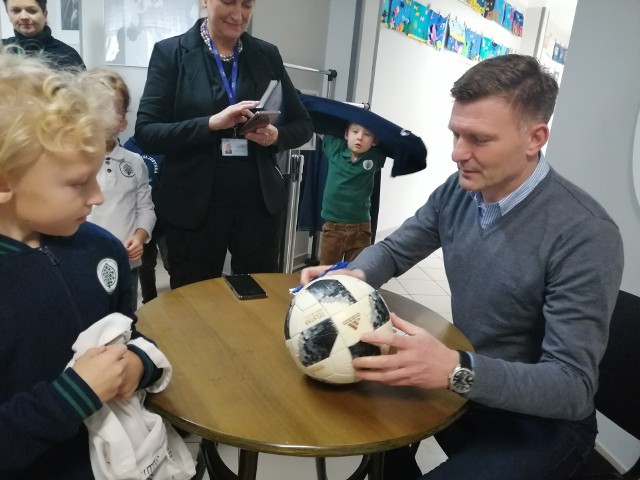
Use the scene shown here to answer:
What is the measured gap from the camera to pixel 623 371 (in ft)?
4.16

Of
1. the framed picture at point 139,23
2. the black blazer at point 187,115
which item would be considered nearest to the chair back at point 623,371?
the black blazer at point 187,115

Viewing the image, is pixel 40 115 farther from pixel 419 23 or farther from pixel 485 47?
pixel 485 47

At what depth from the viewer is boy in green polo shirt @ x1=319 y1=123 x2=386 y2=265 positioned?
3014mm

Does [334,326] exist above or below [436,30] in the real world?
below

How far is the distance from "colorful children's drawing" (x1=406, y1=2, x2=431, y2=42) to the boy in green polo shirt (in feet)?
7.21

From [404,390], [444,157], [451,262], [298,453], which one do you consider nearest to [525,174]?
[451,262]

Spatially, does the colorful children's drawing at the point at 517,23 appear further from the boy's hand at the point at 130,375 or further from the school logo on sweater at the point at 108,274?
the boy's hand at the point at 130,375

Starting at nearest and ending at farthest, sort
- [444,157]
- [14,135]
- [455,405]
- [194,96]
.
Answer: [14,135]
[455,405]
[194,96]
[444,157]

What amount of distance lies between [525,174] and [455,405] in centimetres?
61

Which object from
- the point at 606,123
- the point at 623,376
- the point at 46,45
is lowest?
the point at 623,376

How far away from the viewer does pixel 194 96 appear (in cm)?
174

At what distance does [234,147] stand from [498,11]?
612cm

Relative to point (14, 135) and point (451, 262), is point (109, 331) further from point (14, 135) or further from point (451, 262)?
point (451, 262)

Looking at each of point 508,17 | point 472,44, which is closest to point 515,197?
point 472,44
